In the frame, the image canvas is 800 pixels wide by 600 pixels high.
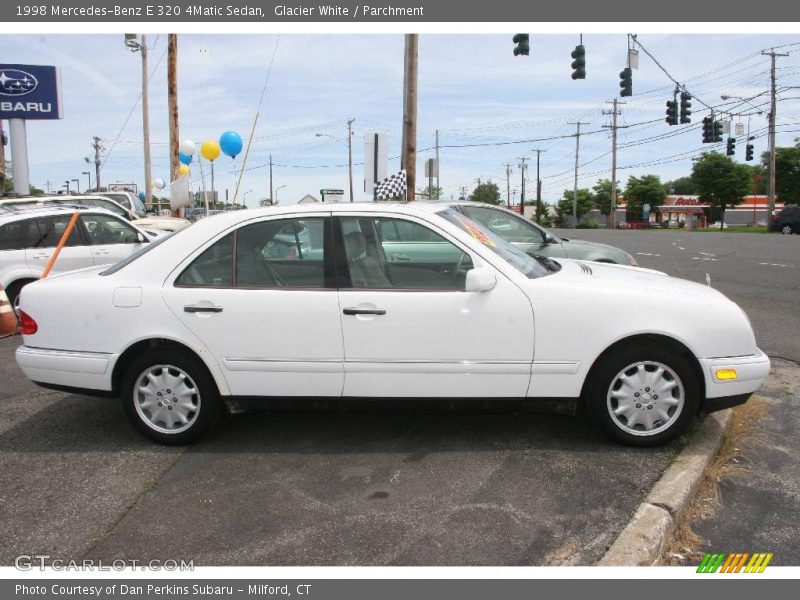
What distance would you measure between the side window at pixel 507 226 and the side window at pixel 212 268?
15.1 ft

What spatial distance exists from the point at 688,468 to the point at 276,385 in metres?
2.42

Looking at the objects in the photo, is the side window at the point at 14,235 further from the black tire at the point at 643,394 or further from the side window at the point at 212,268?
the black tire at the point at 643,394

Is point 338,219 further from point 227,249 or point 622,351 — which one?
point 622,351

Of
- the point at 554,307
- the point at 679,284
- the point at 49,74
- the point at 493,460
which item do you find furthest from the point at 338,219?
the point at 49,74

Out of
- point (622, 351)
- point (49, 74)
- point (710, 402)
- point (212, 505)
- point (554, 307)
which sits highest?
point (49, 74)

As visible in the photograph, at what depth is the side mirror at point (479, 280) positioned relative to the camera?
13.0 feet

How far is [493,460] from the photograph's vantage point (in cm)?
409

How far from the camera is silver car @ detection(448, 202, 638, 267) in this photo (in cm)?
839

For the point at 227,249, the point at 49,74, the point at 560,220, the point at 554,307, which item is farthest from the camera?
the point at 560,220

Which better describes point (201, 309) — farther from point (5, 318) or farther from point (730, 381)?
point (730, 381)

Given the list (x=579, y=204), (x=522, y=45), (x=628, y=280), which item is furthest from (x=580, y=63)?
(x=579, y=204)

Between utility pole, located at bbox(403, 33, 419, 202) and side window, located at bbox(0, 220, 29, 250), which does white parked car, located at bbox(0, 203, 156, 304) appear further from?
utility pole, located at bbox(403, 33, 419, 202)

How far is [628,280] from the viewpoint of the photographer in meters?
4.36

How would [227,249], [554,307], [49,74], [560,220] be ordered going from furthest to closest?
[560,220], [49,74], [227,249], [554,307]
